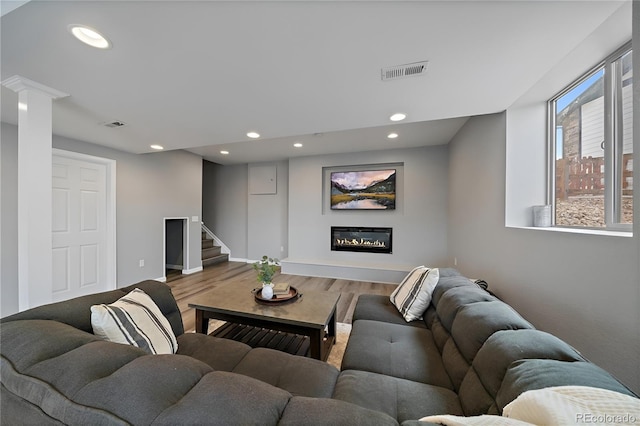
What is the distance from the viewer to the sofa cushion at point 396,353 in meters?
1.19

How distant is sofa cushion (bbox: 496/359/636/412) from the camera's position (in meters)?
0.65

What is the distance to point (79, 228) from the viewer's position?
3.11 m

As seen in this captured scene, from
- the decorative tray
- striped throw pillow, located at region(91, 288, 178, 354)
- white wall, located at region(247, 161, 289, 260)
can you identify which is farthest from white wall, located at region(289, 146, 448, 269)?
striped throw pillow, located at region(91, 288, 178, 354)

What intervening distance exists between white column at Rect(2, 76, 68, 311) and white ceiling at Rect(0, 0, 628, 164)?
0.17 metres

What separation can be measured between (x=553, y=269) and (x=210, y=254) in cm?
579

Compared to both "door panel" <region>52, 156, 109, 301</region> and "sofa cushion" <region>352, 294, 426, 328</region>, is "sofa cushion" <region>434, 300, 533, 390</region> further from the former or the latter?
"door panel" <region>52, 156, 109, 301</region>

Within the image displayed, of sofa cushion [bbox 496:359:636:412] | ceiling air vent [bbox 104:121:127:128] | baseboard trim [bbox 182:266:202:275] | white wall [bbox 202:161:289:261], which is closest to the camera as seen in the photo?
sofa cushion [bbox 496:359:636:412]

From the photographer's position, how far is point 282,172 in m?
5.20

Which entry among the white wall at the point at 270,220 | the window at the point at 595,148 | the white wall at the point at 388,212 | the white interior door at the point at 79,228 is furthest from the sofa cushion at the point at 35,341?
the white wall at the point at 270,220

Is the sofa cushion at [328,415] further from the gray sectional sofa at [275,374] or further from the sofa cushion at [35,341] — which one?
the sofa cushion at [35,341]

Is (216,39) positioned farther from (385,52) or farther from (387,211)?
(387,211)

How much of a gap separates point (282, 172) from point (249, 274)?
94.2 inches

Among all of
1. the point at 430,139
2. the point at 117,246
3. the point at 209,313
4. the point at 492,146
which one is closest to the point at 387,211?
the point at 430,139

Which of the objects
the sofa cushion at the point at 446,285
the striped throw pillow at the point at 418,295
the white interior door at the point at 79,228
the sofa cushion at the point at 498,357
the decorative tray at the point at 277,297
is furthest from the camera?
the white interior door at the point at 79,228
